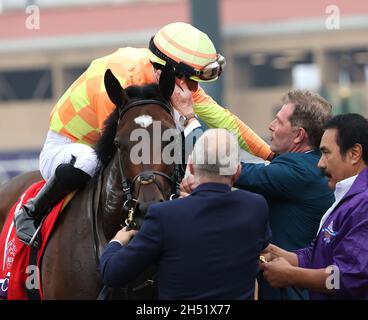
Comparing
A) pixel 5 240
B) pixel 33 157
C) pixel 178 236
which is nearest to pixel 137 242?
pixel 178 236

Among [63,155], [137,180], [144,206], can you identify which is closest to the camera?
[144,206]

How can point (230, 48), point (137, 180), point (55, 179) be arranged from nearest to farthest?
point (137, 180)
point (55, 179)
point (230, 48)

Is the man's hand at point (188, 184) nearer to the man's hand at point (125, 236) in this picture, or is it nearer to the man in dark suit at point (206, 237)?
the man in dark suit at point (206, 237)

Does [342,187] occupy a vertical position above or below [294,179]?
above

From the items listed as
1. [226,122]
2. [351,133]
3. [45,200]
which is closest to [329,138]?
[351,133]

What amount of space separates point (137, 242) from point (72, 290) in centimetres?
102

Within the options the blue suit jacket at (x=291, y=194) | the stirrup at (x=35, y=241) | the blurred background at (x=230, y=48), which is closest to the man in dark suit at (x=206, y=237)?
the blue suit jacket at (x=291, y=194)

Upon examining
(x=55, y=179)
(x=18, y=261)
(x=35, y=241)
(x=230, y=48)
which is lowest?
(x=230, y=48)

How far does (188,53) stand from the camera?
4398 mm

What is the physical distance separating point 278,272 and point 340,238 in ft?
0.97

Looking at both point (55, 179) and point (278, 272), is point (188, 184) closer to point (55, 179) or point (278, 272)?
point (278, 272)

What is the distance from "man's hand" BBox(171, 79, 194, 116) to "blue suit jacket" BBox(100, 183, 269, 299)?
0.97 meters

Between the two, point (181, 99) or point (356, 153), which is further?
point (181, 99)

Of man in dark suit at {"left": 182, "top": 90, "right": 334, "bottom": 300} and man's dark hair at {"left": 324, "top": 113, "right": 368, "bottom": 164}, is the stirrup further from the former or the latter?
man's dark hair at {"left": 324, "top": 113, "right": 368, "bottom": 164}
